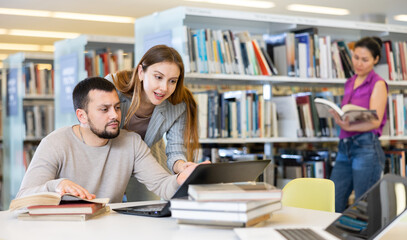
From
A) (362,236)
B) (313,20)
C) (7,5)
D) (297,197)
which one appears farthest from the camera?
(7,5)

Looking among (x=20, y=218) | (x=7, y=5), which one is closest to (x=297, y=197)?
(x=20, y=218)

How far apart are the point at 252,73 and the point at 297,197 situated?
182 cm

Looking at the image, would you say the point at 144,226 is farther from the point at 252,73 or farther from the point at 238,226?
the point at 252,73

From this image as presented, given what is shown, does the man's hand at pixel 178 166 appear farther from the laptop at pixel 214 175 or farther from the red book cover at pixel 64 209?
the red book cover at pixel 64 209

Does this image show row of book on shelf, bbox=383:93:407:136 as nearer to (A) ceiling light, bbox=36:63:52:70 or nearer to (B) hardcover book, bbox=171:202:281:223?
(B) hardcover book, bbox=171:202:281:223

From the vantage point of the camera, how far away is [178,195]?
4.92 feet

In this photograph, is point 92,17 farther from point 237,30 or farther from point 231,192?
point 231,192

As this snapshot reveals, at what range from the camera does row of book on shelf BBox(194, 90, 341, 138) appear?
3659 millimetres

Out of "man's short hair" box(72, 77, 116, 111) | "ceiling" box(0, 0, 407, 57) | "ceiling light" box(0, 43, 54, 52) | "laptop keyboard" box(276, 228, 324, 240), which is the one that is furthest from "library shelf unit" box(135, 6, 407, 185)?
"ceiling light" box(0, 43, 54, 52)

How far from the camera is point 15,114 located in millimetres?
5738

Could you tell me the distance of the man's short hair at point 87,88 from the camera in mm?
2027

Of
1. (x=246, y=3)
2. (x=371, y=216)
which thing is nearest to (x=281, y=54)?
(x=371, y=216)

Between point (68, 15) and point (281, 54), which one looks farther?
point (68, 15)

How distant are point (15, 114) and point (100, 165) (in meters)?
4.14
